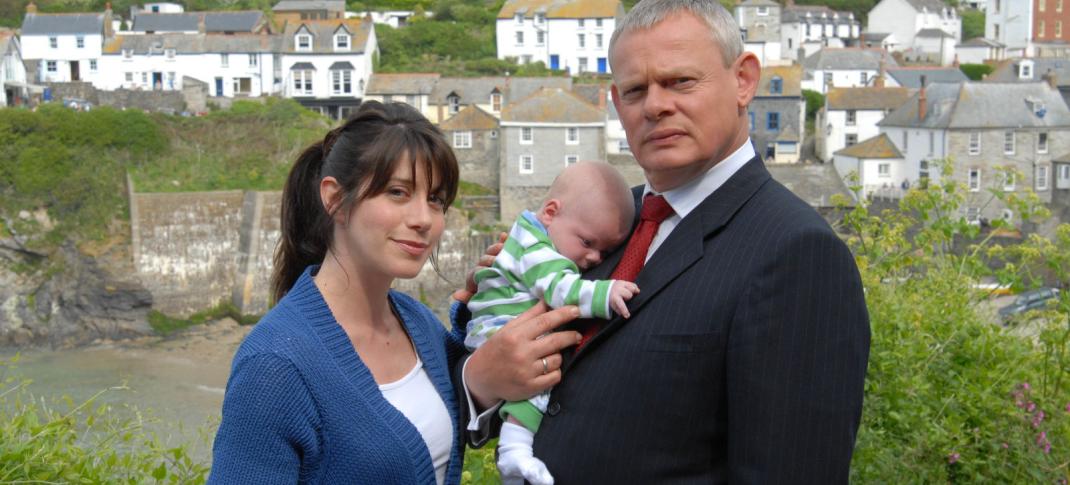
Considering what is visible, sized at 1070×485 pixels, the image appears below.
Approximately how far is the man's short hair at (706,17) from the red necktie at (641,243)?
0.33 m

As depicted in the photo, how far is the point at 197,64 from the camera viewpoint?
125 ft

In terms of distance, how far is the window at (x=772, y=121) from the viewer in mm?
36469

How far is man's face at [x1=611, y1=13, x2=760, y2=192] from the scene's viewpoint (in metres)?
2.24

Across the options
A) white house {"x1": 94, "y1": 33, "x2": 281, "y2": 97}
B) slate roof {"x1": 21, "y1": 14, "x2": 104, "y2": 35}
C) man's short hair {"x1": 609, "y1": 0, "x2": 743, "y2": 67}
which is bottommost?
man's short hair {"x1": 609, "y1": 0, "x2": 743, "y2": 67}

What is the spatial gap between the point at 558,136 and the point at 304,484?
2863cm

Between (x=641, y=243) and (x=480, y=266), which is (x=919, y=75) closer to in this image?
(x=480, y=266)

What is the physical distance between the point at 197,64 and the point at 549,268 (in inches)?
1485

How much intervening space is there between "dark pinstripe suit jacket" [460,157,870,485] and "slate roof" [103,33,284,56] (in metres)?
37.0

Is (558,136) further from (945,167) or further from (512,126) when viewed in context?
(945,167)

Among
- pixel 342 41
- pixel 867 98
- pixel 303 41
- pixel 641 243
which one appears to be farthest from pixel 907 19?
pixel 641 243

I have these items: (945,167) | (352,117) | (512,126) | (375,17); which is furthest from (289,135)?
(352,117)

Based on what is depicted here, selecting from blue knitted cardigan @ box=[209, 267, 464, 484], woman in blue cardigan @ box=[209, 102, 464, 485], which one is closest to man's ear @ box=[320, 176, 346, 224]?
woman in blue cardigan @ box=[209, 102, 464, 485]

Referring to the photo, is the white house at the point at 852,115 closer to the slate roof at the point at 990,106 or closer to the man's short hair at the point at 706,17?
the slate roof at the point at 990,106

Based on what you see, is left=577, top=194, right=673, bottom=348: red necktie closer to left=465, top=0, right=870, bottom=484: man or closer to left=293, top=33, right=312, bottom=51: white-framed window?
left=465, top=0, right=870, bottom=484: man
